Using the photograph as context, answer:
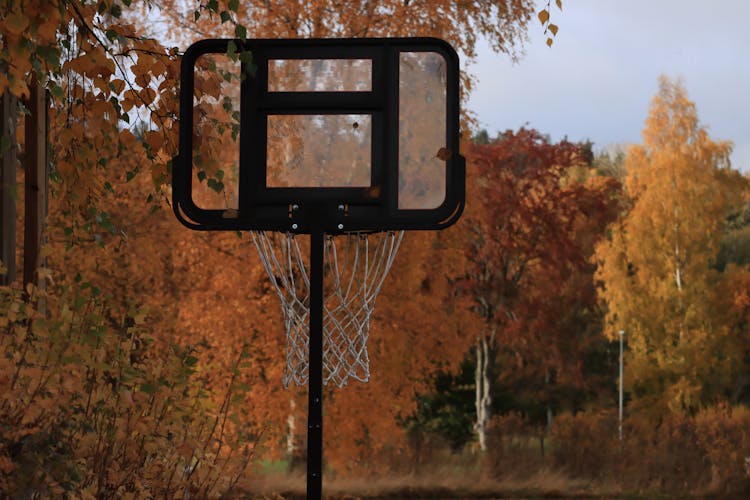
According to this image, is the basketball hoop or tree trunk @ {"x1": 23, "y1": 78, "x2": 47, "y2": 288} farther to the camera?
tree trunk @ {"x1": 23, "y1": 78, "x2": 47, "y2": 288}

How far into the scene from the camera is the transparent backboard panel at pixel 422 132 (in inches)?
234

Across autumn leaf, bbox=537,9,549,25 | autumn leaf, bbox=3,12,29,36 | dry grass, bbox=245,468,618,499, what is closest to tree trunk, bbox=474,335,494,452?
dry grass, bbox=245,468,618,499

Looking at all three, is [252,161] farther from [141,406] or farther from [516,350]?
[516,350]

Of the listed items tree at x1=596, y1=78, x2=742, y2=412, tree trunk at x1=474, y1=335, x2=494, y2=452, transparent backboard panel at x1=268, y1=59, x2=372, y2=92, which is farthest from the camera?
tree at x1=596, y1=78, x2=742, y2=412

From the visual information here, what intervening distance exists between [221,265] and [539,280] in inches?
576

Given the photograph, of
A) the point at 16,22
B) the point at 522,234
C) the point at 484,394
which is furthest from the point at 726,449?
the point at 16,22

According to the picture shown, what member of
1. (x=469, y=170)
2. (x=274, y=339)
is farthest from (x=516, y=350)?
(x=274, y=339)

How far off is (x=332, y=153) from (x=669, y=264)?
72.2 ft

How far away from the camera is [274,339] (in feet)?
42.7

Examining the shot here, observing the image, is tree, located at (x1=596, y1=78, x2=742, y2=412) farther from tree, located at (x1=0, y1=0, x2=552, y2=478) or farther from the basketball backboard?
the basketball backboard

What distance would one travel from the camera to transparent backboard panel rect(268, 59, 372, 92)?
19.9 feet

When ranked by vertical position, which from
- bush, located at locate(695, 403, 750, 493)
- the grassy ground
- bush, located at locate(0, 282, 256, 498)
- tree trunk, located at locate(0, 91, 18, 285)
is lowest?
the grassy ground

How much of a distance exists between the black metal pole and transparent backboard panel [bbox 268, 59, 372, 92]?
0.79 meters

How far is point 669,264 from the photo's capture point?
2678cm
